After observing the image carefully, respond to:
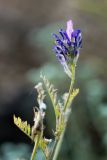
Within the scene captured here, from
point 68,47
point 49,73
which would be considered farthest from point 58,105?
point 49,73

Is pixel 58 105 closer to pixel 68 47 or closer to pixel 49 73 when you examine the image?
pixel 68 47

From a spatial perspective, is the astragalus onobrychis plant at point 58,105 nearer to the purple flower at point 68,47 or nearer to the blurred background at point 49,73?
the purple flower at point 68,47

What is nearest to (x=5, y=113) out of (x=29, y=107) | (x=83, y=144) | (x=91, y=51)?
(x=29, y=107)

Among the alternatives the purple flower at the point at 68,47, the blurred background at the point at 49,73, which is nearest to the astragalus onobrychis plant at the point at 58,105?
the purple flower at the point at 68,47

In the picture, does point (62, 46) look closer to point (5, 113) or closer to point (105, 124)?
point (105, 124)

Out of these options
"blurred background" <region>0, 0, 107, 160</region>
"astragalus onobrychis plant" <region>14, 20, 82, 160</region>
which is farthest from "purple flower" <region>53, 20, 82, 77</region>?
"blurred background" <region>0, 0, 107, 160</region>

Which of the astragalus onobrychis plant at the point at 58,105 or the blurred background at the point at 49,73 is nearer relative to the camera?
the astragalus onobrychis plant at the point at 58,105

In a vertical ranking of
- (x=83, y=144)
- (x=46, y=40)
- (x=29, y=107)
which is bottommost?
(x=83, y=144)
